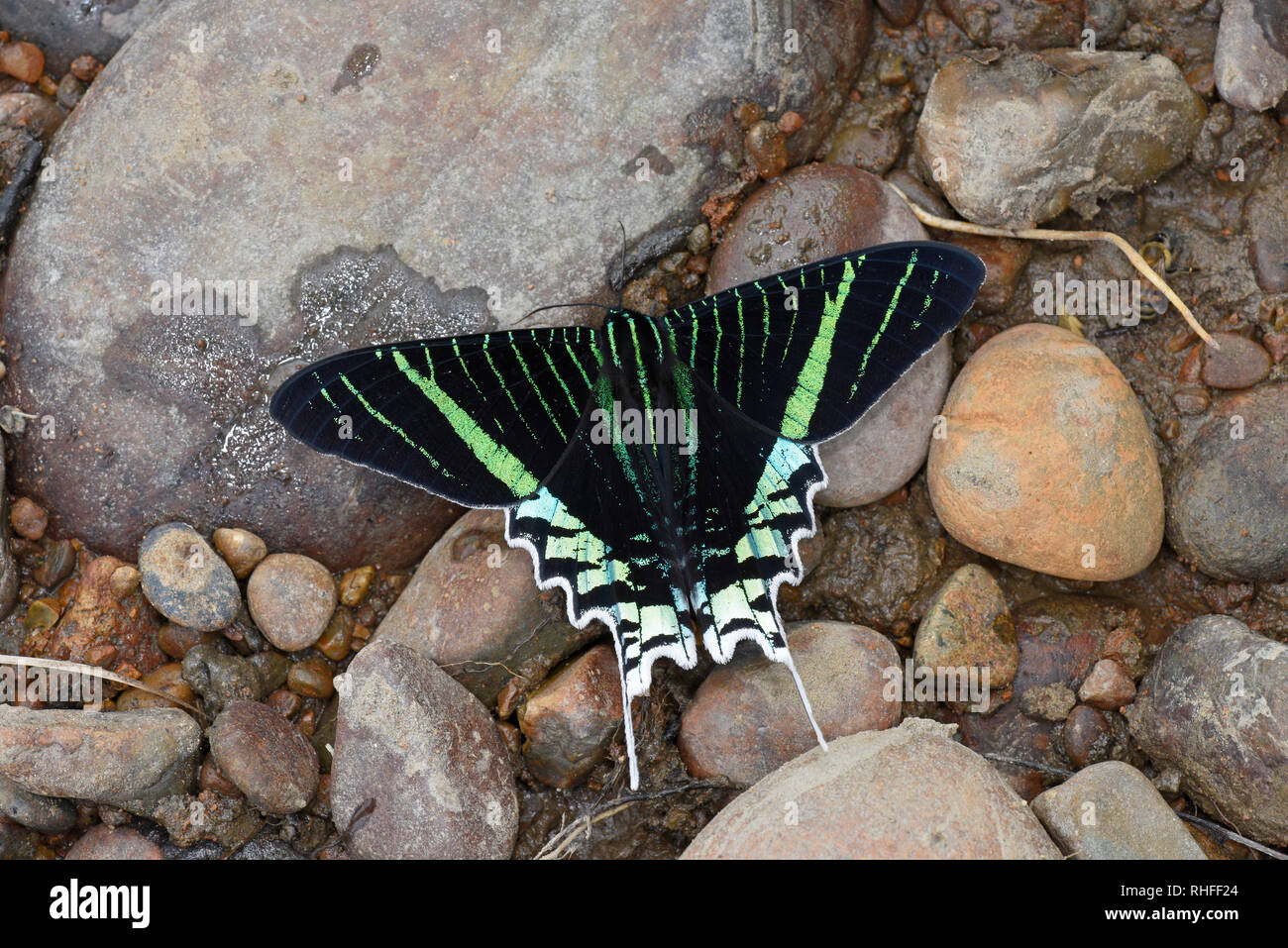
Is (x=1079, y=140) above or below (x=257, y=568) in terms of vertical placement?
above

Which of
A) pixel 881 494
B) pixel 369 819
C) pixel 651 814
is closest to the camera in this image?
pixel 369 819

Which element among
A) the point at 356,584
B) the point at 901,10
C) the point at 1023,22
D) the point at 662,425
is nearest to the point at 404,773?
the point at 356,584

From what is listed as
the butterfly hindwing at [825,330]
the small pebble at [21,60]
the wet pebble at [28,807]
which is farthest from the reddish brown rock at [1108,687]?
the small pebble at [21,60]

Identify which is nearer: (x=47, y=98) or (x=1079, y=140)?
(x=1079, y=140)

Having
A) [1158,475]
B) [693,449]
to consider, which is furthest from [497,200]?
[1158,475]

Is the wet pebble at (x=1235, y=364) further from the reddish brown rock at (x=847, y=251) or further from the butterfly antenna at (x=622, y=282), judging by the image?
the butterfly antenna at (x=622, y=282)

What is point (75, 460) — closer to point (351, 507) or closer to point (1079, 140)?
point (351, 507)
